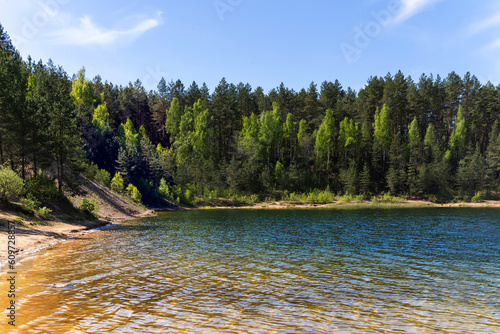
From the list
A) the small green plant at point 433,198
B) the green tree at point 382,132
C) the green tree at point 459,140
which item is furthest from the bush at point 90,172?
the green tree at point 459,140

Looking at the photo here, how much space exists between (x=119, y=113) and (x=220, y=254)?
11808 centimetres

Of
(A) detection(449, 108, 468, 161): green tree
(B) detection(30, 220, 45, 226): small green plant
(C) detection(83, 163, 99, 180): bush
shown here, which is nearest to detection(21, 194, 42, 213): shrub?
(B) detection(30, 220, 45, 226): small green plant

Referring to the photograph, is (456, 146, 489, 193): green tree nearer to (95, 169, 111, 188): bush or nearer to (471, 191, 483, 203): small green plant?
(471, 191, 483, 203): small green plant

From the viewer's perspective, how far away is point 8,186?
29.0 meters

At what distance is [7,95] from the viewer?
3494 centimetres

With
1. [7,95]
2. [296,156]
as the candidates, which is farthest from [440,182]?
[7,95]

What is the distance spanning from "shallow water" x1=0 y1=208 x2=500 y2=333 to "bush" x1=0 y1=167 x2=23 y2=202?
366 inches

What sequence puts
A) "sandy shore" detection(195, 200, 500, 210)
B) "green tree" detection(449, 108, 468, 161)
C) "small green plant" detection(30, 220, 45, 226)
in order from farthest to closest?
"green tree" detection(449, 108, 468, 161), "sandy shore" detection(195, 200, 500, 210), "small green plant" detection(30, 220, 45, 226)

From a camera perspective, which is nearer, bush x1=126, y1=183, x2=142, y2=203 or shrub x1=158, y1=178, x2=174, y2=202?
bush x1=126, y1=183, x2=142, y2=203

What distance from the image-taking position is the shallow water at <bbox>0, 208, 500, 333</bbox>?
9.76m

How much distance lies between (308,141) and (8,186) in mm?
79913

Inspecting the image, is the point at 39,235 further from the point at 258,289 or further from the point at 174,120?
the point at 174,120

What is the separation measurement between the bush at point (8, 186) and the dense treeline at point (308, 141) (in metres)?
42.8

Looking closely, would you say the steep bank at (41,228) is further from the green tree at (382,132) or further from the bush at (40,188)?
the green tree at (382,132)
